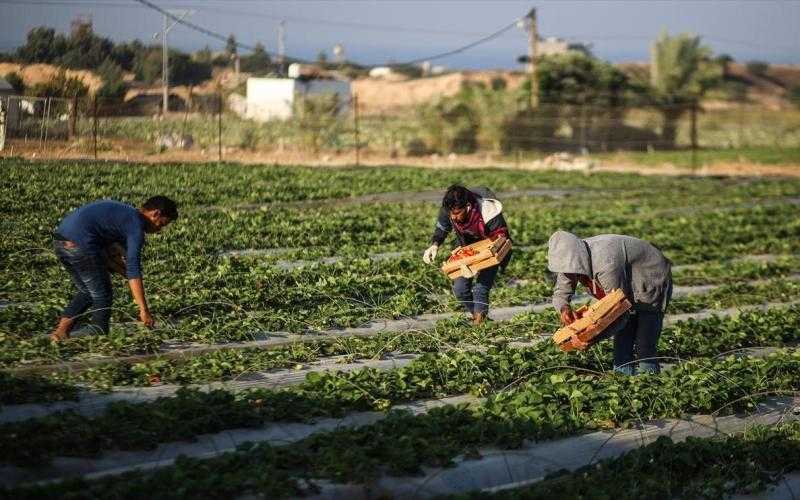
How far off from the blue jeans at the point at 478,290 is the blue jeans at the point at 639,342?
2310mm

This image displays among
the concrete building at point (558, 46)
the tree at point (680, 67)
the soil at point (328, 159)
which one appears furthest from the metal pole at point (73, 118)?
the concrete building at point (558, 46)

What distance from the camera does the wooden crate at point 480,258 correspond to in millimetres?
10539

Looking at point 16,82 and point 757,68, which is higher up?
point 757,68

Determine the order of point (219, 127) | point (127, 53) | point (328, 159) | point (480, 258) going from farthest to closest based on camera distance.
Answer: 1. point (328, 159)
2. point (219, 127)
3. point (127, 53)
4. point (480, 258)

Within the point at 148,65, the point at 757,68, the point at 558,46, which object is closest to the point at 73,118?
the point at 148,65

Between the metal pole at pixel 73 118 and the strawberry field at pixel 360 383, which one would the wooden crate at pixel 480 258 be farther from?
the metal pole at pixel 73 118

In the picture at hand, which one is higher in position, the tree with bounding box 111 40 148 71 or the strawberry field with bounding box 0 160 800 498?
the tree with bounding box 111 40 148 71

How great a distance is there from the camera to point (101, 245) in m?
9.45

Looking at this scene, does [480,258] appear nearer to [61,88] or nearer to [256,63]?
[61,88]

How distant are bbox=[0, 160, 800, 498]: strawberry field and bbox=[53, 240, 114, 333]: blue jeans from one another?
0.23 meters

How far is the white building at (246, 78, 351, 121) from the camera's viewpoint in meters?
32.5

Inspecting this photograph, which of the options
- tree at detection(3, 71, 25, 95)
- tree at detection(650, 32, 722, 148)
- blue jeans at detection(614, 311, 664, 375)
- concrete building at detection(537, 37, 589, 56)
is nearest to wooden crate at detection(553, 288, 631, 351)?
blue jeans at detection(614, 311, 664, 375)

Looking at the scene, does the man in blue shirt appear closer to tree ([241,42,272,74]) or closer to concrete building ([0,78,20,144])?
concrete building ([0,78,20,144])

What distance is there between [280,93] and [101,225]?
33.6 m
